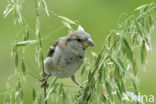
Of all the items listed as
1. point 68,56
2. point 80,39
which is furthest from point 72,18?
point 80,39

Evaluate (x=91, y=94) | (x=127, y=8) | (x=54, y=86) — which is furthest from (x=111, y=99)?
(x=127, y=8)

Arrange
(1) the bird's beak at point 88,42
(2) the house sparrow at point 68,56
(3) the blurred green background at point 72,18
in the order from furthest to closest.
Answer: (3) the blurred green background at point 72,18, (2) the house sparrow at point 68,56, (1) the bird's beak at point 88,42

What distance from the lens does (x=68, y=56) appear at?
1942 mm

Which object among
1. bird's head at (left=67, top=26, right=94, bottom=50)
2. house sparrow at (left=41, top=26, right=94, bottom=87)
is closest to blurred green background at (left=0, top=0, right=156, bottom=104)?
house sparrow at (left=41, top=26, right=94, bottom=87)

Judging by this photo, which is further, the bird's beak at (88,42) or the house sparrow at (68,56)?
the house sparrow at (68,56)

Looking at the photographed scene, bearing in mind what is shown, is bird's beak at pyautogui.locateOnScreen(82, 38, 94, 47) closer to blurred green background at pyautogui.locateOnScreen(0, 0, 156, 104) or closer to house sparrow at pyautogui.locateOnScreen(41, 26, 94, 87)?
house sparrow at pyautogui.locateOnScreen(41, 26, 94, 87)

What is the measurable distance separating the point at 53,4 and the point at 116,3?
1.98 feet

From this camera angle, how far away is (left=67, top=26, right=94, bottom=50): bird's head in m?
1.73

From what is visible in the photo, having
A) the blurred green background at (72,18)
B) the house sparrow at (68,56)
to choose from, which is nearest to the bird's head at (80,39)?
the house sparrow at (68,56)

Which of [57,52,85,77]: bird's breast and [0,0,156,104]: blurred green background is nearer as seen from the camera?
[57,52,85,77]: bird's breast

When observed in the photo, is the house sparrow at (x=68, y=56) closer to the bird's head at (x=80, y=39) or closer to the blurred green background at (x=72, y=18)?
the bird's head at (x=80, y=39)

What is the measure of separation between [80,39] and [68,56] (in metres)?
0.17

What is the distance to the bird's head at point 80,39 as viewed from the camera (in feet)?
5.68

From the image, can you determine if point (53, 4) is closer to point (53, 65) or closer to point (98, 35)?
point (98, 35)
